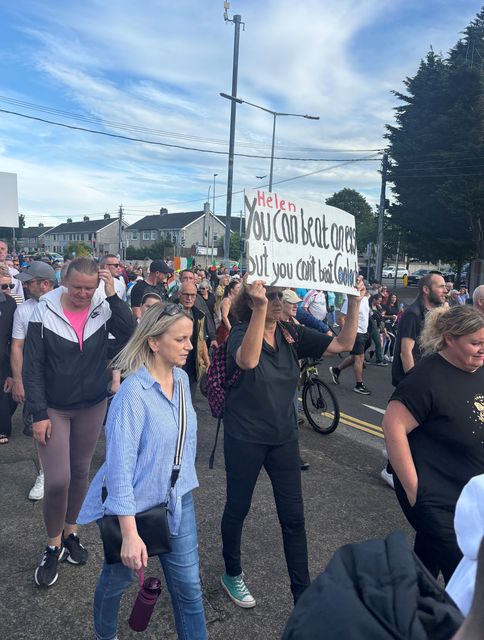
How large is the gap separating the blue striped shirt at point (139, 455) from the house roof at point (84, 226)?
92765 mm

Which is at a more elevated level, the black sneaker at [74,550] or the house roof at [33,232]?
the house roof at [33,232]

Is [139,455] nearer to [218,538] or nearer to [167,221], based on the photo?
[218,538]

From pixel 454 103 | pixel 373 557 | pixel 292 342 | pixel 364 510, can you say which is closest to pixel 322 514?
pixel 364 510

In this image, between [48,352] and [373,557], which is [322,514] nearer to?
[48,352]

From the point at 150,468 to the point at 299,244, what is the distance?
1408 millimetres

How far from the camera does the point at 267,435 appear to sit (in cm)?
283

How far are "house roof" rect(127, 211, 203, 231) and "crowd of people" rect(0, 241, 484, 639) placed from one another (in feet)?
251

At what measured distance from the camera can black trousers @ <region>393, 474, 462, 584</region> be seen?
2.29m

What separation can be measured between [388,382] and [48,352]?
295 inches

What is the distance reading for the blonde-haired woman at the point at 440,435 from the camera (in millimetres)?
2352

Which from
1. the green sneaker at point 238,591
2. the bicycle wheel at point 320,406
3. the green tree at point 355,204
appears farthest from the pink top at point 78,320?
the green tree at point 355,204

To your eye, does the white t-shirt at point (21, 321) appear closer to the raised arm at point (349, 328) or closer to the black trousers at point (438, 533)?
the raised arm at point (349, 328)

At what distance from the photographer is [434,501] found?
2.35 meters

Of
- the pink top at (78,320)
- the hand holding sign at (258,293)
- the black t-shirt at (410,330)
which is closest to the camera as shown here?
the hand holding sign at (258,293)
